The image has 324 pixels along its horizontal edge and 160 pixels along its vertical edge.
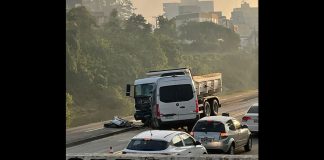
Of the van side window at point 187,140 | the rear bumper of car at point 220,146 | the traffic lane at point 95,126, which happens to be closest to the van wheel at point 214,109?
the traffic lane at point 95,126

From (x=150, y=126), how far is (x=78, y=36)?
46.9 meters

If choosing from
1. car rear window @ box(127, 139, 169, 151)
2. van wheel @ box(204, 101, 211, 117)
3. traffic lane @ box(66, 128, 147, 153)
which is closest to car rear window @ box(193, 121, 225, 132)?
car rear window @ box(127, 139, 169, 151)

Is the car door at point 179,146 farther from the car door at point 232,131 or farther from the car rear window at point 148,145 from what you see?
the car door at point 232,131

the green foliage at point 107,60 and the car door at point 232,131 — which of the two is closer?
the car door at point 232,131

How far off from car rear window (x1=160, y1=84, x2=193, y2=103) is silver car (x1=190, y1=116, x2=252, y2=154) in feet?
21.9

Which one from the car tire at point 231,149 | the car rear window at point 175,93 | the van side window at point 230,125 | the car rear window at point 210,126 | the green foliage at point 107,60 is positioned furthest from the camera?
the green foliage at point 107,60

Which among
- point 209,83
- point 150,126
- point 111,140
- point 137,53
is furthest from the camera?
point 137,53

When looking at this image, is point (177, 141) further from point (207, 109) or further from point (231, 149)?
point (207, 109)

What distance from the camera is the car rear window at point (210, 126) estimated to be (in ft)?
63.9

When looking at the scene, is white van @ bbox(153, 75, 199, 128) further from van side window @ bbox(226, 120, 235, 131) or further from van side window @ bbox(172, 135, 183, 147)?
van side window @ bbox(172, 135, 183, 147)

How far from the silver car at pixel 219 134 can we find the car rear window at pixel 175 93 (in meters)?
6.68
